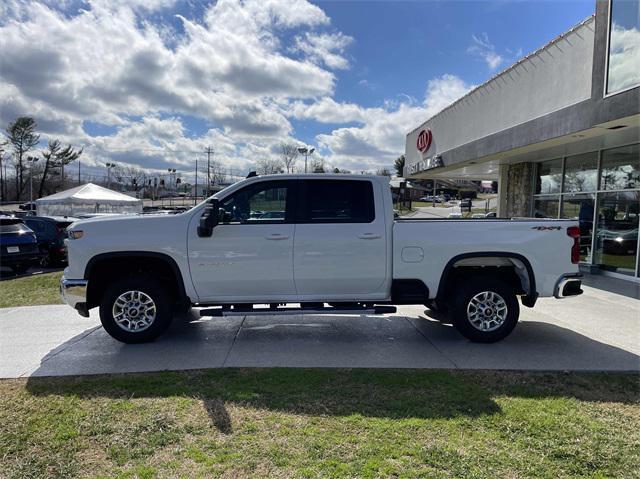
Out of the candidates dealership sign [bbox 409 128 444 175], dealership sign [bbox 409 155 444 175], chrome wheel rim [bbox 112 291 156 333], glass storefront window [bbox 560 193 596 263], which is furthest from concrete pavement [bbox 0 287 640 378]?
dealership sign [bbox 409 128 444 175]

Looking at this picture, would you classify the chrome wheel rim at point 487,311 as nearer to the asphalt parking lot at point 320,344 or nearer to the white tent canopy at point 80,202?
the asphalt parking lot at point 320,344

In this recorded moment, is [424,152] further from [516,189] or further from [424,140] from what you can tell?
[516,189]

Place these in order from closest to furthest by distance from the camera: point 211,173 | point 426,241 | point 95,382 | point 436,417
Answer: point 436,417, point 95,382, point 426,241, point 211,173

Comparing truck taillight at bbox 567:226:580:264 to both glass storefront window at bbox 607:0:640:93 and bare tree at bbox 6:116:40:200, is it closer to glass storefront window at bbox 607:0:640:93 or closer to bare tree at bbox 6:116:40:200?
glass storefront window at bbox 607:0:640:93

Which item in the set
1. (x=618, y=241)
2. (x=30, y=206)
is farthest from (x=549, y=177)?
(x=30, y=206)

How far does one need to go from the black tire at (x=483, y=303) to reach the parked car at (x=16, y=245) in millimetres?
11818

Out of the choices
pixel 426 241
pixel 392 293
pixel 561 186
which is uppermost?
pixel 561 186

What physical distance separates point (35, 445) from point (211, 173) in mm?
82361

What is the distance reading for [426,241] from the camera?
5414 mm

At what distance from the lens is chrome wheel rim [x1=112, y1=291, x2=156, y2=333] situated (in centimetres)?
537

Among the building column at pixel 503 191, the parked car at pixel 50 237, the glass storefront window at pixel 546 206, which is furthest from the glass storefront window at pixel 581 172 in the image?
the parked car at pixel 50 237

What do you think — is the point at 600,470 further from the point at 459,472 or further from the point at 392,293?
the point at 392,293

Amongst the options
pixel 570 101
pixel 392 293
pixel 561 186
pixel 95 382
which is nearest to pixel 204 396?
pixel 95 382

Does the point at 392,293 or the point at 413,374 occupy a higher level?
the point at 392,293
